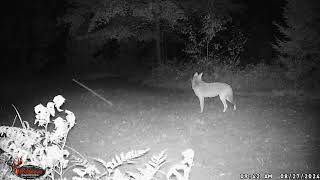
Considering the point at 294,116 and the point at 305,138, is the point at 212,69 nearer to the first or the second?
the point at 294,116

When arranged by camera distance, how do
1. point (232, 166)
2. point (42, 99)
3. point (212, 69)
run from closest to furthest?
point (232, 166) → point (42, 99) → point (212, 69)

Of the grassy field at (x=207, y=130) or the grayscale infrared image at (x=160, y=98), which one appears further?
the grassy field at (x=207, y=130)

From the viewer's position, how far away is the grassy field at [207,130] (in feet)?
23.4

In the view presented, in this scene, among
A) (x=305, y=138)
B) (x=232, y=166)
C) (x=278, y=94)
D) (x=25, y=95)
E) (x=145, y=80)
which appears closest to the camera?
(x=232, y=166)

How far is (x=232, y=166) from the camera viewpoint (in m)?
6.93

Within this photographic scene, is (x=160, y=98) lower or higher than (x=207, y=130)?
lower

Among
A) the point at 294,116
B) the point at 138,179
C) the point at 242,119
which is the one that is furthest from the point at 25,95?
the point at 138,179

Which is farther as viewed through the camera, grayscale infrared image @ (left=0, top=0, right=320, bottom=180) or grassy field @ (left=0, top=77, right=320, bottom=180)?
grassy field @ (left=0, top=77, right=320, bottom=180)

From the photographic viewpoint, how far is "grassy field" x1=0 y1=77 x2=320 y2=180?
7117 millimetres

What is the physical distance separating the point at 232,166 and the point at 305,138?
2.78m

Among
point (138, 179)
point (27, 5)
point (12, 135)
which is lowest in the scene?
point (138, 179)

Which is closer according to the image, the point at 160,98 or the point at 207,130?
the point at 207,130

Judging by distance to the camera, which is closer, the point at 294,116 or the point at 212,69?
the point at 294,116

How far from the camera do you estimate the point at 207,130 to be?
9766 mm
